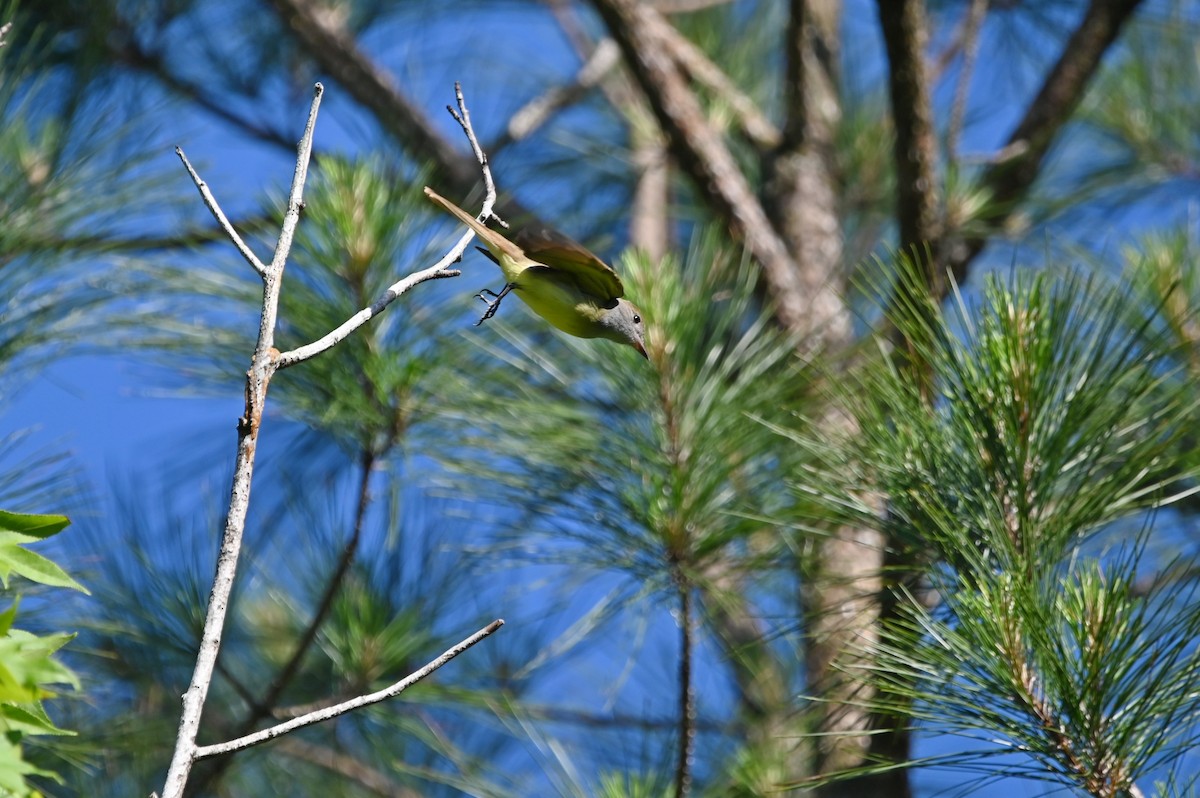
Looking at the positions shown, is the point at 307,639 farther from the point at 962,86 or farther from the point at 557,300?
the point at 962,86

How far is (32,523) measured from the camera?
0.79 metres

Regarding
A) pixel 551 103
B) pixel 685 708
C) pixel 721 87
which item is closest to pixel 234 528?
pixel 685 708

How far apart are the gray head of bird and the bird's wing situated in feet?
0.12

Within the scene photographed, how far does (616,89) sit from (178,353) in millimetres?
1679

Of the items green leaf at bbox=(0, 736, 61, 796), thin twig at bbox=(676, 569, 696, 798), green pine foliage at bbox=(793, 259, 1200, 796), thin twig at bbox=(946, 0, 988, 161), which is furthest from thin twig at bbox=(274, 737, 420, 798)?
green leaf at bbox=(0, 736, 61, 796)

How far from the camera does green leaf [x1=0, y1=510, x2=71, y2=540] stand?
2.56 ft

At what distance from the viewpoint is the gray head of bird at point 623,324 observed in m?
1.21

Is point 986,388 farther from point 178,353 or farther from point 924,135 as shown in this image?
point 178,353

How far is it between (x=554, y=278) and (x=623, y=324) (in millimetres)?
117

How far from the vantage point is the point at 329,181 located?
164 cm

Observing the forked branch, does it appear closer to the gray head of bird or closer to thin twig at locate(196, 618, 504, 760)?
thin twig at locate(196, 618, 504, 760)

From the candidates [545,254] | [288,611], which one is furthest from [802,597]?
[288,611]

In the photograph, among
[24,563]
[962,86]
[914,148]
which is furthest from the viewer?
[962,86]

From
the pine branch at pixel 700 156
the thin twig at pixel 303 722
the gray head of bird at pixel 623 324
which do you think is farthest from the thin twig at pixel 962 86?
the thin twig at pixel 303 722
